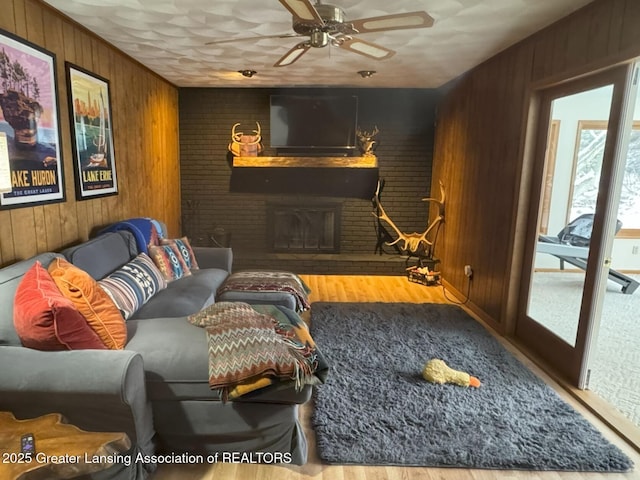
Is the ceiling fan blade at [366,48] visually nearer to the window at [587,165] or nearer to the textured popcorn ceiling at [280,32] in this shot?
the textured popcorn ceiling at [280,32]

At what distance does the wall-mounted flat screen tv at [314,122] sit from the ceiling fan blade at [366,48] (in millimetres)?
2436

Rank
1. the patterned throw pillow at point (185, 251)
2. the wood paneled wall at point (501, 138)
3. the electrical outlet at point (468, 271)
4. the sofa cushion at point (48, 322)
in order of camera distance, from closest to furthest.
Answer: the sofa cushion at point (48, 322)
the wood paneled wall at point (501, 138)
the patterned throw pillow at point (185, 251)
the electrical outlet at point (468, 271)

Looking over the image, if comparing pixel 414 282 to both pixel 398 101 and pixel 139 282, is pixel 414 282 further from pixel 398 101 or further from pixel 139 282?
pixel 139 282

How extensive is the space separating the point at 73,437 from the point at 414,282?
13.8ft

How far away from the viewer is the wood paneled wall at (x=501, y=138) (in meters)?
2.40

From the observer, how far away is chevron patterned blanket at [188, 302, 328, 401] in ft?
5.89

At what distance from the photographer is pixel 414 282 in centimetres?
504

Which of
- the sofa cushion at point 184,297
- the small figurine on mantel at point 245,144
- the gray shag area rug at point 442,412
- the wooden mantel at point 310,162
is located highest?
the small figurine on mantel at point 245,144

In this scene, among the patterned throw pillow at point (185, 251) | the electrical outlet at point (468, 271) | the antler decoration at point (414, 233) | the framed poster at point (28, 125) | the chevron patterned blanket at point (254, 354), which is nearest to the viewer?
the chevron patterned blanket at point (254, 354)

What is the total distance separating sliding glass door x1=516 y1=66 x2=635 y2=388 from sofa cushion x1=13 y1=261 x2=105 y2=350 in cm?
276

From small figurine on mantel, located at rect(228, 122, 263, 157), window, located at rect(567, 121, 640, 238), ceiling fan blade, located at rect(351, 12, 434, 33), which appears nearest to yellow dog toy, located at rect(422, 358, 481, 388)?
window, located at rect(567, 121, 640, 238)

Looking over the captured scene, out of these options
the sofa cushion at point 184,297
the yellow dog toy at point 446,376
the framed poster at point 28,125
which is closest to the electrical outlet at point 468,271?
the yellow dog toy at point 446,376

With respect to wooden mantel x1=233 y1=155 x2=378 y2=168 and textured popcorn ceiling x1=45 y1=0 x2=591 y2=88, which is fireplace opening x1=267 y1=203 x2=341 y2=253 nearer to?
wooden mantel x1=233 y1=155 x2=378 y2=168

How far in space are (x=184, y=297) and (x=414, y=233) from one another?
11.4 ft
